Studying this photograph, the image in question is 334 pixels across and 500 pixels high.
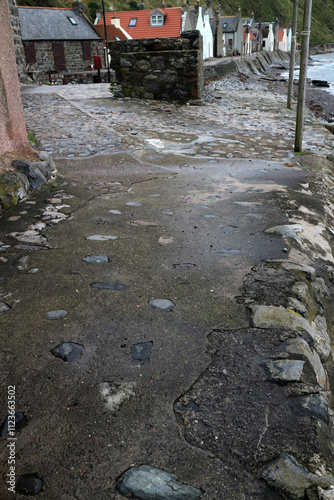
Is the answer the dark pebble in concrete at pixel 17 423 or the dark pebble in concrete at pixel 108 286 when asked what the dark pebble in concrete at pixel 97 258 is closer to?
the dark pebble in concrete at pixel 108 286

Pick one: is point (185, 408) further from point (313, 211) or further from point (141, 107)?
point (141, 107)

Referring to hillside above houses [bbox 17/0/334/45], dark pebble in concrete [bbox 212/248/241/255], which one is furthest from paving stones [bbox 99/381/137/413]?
hillside above houses [bbox 17/0/334/45]

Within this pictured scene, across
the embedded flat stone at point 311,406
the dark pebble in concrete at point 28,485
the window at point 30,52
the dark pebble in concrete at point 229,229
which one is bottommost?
the embedded flat stone at point 311,406

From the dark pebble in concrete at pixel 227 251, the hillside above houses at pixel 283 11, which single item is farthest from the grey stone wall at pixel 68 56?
the hillside above houses at pixel 283 11

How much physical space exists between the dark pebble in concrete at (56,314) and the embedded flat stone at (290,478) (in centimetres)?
142

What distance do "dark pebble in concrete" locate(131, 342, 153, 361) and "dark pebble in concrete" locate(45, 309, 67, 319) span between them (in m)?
0.53

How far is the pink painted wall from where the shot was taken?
4637 millimetres

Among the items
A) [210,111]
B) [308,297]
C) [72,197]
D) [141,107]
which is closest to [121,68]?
[141,107]

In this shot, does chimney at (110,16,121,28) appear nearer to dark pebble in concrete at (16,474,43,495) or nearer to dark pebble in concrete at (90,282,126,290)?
dark pebble in concrete at (90,282,126,290)

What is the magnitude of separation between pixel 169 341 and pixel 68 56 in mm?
42414

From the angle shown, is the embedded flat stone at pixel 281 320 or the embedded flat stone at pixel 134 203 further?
the embedded flat stone at pixel 134 203

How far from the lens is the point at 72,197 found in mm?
4719

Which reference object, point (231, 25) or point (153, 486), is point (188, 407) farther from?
point (231, 25)

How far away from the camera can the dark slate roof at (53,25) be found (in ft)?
119
